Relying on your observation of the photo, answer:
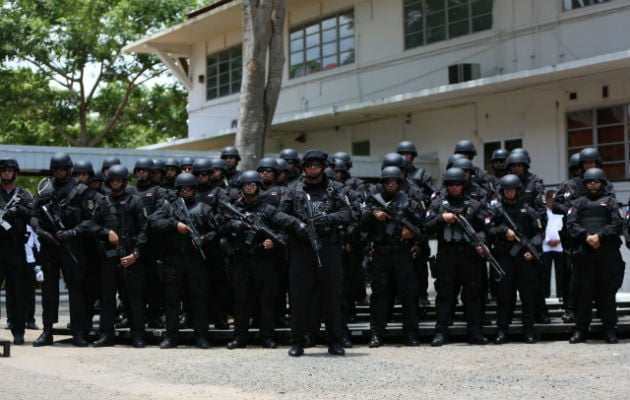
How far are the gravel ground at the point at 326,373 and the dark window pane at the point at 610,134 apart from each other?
25.7 ft

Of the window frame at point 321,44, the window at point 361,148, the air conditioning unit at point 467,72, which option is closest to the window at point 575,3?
the air conditioning unit at point 467,72

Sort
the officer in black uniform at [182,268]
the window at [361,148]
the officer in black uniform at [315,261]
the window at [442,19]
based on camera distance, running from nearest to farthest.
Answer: the officer in black uniform at [315,261] < the officer in black uniform at [182,268] < the window at [442,19] < the window at [361,148]

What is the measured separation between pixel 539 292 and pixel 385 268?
7.26 ft

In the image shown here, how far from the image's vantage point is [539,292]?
40.8ft

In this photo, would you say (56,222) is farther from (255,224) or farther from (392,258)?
(392,258)

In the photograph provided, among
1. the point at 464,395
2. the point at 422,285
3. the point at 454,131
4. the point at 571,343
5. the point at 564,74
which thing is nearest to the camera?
the point at 464,395

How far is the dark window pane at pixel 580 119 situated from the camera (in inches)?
761

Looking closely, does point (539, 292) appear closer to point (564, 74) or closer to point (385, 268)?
point (385, 268)

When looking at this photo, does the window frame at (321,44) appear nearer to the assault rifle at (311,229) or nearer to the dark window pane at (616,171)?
the dark window pane at (616,171)

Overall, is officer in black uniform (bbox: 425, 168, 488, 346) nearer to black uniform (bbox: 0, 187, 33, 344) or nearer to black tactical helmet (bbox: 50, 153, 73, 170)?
black tactical helmet (bbox: 50, 153, 73, 170)

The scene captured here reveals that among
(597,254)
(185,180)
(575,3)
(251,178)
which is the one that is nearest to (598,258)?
(597,254)

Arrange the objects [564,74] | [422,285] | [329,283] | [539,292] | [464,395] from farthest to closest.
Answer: [564,74], [422,285], [539,292], [329,283], [464,395]

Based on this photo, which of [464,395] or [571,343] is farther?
[571,343]

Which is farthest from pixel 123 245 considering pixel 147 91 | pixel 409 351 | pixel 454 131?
pixel 147 91
